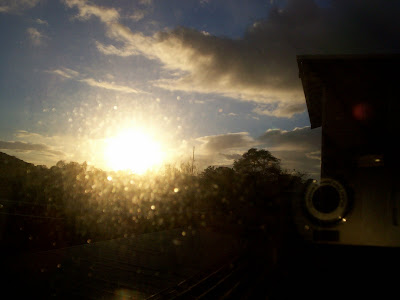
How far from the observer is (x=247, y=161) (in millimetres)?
52562

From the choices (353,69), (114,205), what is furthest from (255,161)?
(353,69)

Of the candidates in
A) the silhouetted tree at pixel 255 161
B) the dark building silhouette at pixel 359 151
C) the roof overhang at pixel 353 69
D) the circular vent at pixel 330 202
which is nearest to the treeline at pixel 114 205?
the circular vent at pixel 330 202

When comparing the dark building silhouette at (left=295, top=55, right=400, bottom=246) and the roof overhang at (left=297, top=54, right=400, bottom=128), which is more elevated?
the roof overhang at (left=297, top=54, right=400, bottom=128)

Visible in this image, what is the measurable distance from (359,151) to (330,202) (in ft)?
6.09

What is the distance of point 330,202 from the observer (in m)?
9.95

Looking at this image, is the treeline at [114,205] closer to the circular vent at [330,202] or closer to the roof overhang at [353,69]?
the circular vent at [330,202]

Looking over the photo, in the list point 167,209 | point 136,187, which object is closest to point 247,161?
point 136,187

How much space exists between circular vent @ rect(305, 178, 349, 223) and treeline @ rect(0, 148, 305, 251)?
20.5ft

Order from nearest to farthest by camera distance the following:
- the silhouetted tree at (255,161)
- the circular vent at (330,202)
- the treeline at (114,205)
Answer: the circular vent at (330,202), the treeline at (114,205), the silhouetted tree at (255,161)

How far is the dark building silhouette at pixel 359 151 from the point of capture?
9008 mm

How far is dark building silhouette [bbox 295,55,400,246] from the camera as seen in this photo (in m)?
9.01

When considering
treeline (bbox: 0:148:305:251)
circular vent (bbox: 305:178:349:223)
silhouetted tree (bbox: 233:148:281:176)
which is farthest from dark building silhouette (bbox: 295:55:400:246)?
Result: silhouetted tree (bbox: 233:148:281:176)

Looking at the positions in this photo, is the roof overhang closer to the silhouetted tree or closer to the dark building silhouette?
the dark building silhouette

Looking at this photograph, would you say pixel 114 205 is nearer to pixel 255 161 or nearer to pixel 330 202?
pixel 330 202
